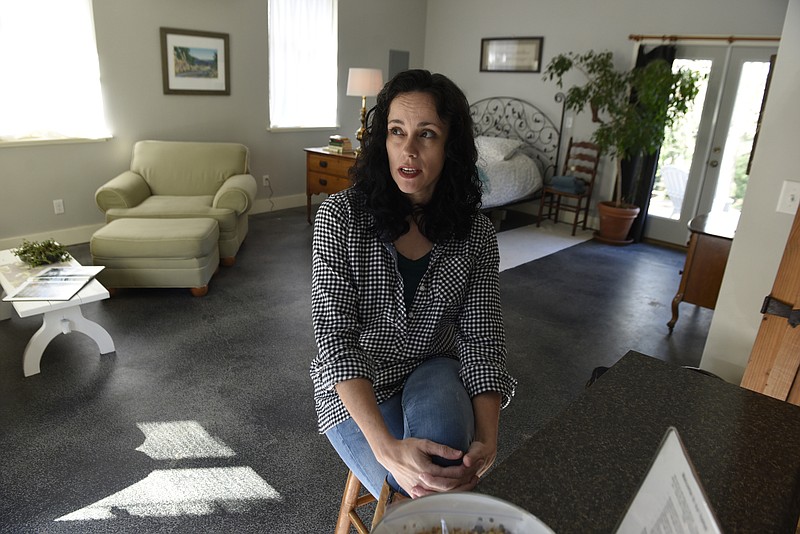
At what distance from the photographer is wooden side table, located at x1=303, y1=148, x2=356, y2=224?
4945 millimetres

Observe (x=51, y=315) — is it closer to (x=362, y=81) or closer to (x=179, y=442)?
(x=179, y=442)

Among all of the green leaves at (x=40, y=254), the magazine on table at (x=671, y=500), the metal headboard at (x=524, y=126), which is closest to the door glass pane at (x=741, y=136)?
the metal headboard at (x=524, y=126)

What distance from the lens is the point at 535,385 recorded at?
8.96 feet

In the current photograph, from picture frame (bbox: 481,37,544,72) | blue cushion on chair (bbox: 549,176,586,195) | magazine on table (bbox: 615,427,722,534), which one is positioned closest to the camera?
magazine on table (bbox: 615,427,722,534)

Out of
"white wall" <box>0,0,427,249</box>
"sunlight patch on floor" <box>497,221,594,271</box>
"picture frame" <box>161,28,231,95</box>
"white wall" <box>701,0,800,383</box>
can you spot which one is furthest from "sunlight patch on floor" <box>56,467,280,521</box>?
"picture frame" <box>161,28,231,95</box>

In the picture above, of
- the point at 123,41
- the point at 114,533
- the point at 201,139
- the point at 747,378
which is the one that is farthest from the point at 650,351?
the point at 123,41

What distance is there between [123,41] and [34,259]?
2201 mm

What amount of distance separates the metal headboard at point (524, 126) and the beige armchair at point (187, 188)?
2.76m

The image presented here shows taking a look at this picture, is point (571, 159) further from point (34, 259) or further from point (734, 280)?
point (34, 259)

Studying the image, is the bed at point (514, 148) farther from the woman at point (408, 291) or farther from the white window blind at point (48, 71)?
the woman at point (408, 291)

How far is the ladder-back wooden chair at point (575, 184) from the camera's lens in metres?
5.48

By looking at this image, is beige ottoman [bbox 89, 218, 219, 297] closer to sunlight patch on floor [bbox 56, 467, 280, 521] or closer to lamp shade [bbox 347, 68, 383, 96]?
sunlight patch on floor [bbox 56, 467, 280, 521]

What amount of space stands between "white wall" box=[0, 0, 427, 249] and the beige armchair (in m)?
0.31

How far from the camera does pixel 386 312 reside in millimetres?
1278
